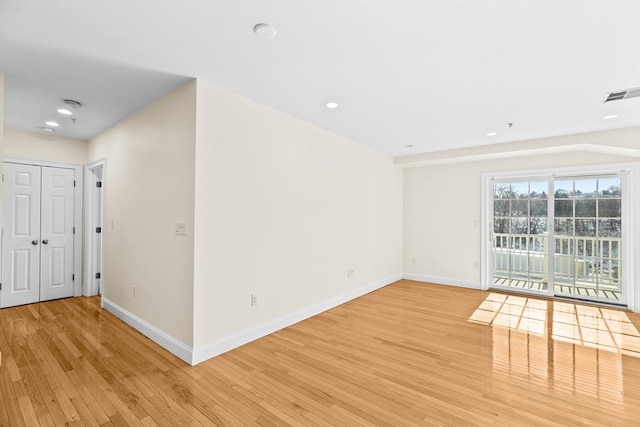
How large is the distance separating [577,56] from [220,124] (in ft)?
9.97

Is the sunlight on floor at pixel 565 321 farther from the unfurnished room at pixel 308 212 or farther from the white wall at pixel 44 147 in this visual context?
the white wall at pixel 44 147

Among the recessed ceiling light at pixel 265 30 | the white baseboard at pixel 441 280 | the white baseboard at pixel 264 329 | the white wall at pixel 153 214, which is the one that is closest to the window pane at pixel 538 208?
the white baseboard at pixel 441 280

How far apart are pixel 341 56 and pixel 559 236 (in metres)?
4.90

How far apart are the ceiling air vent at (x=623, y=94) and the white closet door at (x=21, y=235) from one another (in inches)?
288

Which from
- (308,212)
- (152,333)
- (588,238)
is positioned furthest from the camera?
(588,238)

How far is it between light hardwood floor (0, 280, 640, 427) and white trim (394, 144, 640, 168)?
7.57 feet

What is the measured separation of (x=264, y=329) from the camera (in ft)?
10.5

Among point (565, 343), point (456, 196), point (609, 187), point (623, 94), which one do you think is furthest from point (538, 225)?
point (623, 94)

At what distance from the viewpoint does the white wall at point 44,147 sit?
4.08 metres

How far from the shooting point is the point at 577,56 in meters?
2.21

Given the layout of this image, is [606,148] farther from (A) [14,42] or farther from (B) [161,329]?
(A) [14,42]

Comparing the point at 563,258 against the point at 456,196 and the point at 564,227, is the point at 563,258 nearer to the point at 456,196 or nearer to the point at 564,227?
the point at 564,227

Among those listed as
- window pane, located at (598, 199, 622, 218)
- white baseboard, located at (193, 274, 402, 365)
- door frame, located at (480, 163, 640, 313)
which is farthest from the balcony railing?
white baseboard, located at (193, 274, 402, 365)

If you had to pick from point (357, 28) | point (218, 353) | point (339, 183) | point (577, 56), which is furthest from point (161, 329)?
point (577, 56)
